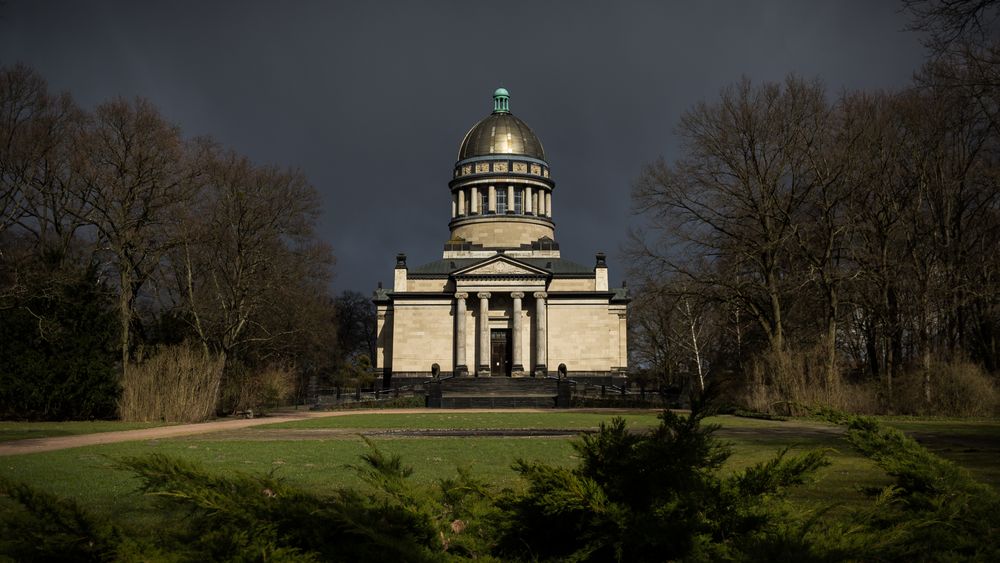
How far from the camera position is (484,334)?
54.9 m

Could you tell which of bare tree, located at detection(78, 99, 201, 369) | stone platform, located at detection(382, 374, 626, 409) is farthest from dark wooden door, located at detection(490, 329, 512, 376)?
bare tree, located at detection(78, 99, 201, 369)

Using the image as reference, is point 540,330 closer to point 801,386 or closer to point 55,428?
point 801,386

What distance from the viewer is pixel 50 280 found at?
2617cm

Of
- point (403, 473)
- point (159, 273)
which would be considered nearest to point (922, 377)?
point (403, 473)

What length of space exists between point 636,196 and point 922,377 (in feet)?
42.0

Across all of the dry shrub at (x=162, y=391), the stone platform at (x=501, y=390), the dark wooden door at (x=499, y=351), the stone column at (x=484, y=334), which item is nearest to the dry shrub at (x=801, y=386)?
the stone platform at (x=501, y=390)

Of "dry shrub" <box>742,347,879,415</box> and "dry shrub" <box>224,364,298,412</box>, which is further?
"dry shrub" <box>224,364,298,412</box>

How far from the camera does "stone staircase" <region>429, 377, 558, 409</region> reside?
4228 cm

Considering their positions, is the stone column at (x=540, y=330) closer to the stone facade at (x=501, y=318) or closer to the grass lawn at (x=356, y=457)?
the stone facade at (x=501, y=318)

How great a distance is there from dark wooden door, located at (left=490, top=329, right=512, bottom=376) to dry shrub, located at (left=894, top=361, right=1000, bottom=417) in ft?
111

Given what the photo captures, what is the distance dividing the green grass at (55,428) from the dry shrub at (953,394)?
25009 millimetres

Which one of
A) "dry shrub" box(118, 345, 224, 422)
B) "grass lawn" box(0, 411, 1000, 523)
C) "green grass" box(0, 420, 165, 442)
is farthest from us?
"dry shrub" box(118, 345, 224, 422)

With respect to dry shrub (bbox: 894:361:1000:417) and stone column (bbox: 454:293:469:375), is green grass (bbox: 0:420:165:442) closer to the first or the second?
dry shrub (bbox: 894:361:1000:417)

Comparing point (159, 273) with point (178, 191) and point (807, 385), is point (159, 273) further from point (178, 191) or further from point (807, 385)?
point (807, 385)
